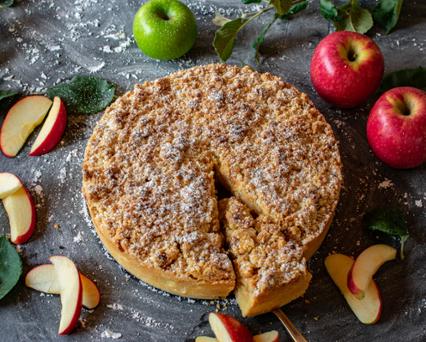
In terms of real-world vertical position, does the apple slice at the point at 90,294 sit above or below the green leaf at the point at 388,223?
above

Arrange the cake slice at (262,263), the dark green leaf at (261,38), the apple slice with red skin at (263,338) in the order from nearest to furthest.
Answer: the cake slice at (262,263) < the apple slice with red skin at (263,338) < the dark green leaf at (261,38)

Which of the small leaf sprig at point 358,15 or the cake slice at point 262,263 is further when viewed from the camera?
the small leaf sprig at point 358,15

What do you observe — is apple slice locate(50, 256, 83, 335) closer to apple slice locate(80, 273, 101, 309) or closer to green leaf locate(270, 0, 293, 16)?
apple slice locate(80, 273, 101, 309)

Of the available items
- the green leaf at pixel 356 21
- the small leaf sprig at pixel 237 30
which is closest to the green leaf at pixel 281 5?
the small leaf sprig at pixel 237 30

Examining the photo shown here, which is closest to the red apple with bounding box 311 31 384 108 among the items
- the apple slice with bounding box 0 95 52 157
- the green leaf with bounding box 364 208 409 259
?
the green leaf with bounding box 364 208 409 259

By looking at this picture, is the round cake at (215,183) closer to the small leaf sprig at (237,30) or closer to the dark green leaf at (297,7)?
the small leaf sprig at (237,30)

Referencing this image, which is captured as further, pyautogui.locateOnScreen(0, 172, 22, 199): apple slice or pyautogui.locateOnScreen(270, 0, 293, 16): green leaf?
pyautogui.locateOnScreen(270, 0, 293, 16): green leaf
